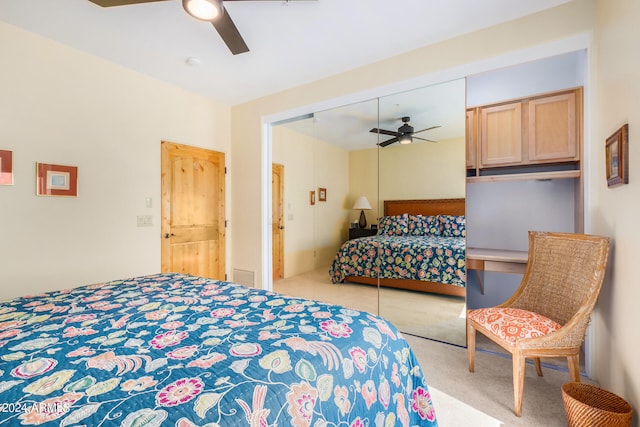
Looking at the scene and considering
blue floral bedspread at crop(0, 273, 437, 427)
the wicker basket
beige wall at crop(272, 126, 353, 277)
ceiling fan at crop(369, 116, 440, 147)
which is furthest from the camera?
beige wall at crop(272, 126, 353, 277)

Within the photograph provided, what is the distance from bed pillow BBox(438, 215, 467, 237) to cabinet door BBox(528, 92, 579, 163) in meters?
0.78

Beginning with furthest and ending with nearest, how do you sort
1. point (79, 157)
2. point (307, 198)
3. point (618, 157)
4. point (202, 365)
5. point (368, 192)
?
point (307, 198) → point (368, 192) → point (79, 157) → point (618, 157) → point (202, 365)

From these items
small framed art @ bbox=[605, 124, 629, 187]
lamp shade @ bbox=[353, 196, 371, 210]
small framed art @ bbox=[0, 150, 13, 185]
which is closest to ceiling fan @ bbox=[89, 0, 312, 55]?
small framed art @ bbox=[0, 150, 13, 185]

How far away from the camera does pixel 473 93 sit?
2818mm

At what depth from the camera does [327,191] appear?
3805 mm

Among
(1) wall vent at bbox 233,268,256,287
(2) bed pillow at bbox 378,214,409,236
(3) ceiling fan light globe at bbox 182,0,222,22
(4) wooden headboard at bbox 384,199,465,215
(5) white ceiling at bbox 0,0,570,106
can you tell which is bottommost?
(1) wall vent at bbox 233,268,256,287

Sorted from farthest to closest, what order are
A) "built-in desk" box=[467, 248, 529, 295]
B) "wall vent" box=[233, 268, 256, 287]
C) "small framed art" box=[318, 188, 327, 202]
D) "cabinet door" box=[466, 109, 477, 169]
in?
"wall vent" box=[233, 268, 256, 287] → "small framed art" box=[318, 188, 327, 202] → "cabinet door" box=[466, 109, 477, 169] → "built-in desk" box=[467, 248, 529, 295]

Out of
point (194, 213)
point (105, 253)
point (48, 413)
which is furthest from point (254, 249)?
point (48, 413)

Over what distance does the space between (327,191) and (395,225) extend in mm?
1004

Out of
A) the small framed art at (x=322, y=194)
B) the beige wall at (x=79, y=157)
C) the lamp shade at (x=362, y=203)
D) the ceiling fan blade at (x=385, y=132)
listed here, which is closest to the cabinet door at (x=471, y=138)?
the ceiling fan blade at (x=385, y=132)

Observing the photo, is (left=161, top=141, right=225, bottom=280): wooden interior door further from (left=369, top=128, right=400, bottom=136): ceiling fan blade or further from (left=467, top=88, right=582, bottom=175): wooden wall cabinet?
(left=467, top=88, right=582, bottom=175): wooden wall cabinet

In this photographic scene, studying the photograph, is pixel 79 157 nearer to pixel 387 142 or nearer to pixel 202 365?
pixel 202 365

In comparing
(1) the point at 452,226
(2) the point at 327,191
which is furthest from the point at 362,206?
(1) the point at 452,226

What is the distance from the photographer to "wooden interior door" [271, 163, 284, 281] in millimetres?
4160
